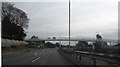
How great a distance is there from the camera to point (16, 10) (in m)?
101

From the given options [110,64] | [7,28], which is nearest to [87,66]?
[110,64]

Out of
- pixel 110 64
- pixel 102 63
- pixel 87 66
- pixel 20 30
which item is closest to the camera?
pixel 110 64

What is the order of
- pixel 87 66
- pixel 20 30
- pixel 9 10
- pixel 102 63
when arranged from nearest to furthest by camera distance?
pixel 102 63
pixel 87 66
pixel 9 10
pixel 20 30

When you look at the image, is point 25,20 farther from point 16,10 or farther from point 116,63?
point 116,63

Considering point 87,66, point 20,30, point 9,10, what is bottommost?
point 87,66

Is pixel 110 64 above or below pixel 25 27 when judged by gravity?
below

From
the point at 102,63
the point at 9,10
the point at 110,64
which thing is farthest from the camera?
the point at 9,10

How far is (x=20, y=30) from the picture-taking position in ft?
342

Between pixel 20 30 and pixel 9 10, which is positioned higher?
pixel 9 10

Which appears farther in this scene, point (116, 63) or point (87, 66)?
point (87, 66)

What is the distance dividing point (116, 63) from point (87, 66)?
6169 mm

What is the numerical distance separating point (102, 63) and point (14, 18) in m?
87.9

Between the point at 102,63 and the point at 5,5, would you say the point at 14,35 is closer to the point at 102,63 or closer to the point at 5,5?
the point at 5,5

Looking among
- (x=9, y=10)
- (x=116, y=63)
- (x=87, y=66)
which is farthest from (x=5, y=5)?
(x=116, y=63)
